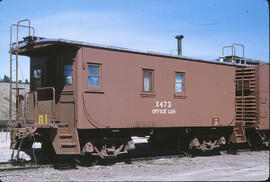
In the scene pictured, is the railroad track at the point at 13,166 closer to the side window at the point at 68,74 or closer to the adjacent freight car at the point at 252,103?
the side window at the point at 68,74

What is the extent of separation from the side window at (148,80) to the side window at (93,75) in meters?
1.86

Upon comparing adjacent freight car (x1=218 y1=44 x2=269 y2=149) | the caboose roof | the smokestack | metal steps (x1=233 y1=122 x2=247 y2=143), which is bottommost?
metal steps (x1=233 y1=122 x2=247 y2=143)

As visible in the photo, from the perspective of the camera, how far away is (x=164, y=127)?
1305 centimetres

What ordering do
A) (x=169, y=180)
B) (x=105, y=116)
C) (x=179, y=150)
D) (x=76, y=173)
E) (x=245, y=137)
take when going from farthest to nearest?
(x=245, y=137) < (x=179, y=150) < (x=105, y=116) < (x=76, y=173) < (x=169, y=180)

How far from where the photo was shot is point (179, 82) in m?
13.4

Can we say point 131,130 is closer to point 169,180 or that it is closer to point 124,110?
point 124,110

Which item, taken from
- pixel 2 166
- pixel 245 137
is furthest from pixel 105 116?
pixel 245 137

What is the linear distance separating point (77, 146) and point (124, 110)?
2061 millimetres

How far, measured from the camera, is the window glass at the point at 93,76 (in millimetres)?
11156

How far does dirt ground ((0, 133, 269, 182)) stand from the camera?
8.92 meters

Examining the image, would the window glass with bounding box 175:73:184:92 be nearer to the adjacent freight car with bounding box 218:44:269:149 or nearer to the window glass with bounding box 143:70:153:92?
the window glass with bounding box 143:70:153:92

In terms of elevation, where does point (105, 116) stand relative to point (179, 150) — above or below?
above

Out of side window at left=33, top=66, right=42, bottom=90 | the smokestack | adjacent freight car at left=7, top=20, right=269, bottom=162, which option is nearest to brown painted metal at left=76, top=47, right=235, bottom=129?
adjacent freight car at left=7, top=20, right=269, bottom=162

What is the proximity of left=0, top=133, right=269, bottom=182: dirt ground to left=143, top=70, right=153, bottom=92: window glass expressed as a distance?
2502 millimetres
